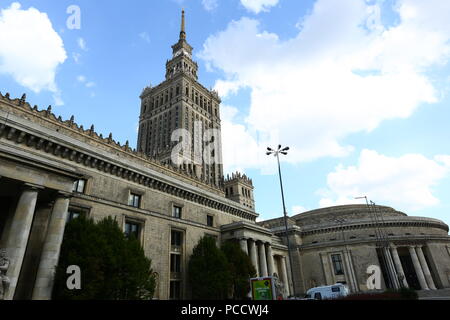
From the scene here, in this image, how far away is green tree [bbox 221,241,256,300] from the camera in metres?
29.4

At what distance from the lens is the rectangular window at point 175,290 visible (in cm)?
2764

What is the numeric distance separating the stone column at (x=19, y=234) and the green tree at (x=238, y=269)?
64.2 feet

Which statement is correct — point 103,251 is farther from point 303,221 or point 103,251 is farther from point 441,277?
point 441,277

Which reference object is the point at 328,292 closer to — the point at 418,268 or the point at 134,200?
the point at 134,200

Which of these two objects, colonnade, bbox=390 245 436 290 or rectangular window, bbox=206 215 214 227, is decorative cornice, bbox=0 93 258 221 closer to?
rectangular window, bbox=206 215 214 227

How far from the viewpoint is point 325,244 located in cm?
5306

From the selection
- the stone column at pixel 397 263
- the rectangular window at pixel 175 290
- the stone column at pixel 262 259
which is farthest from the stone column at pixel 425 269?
the rectangular window at pixel 175 290

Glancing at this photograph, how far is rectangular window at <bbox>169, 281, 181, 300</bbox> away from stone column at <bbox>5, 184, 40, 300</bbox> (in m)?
16.1

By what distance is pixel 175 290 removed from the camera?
92.3 feet

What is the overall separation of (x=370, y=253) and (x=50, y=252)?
5265 cm
